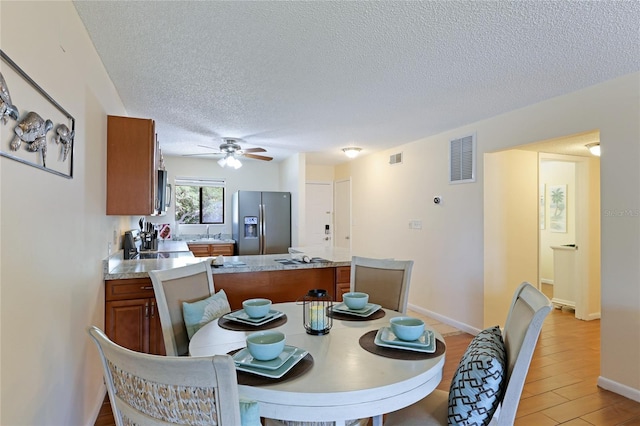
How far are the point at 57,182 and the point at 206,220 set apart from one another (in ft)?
16.6

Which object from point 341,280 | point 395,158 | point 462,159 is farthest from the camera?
point 395,158

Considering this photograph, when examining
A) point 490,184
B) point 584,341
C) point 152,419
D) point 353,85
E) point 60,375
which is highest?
point 353,85

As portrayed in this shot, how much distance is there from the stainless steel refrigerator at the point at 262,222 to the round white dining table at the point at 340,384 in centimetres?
445

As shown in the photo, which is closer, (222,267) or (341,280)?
(222,267)

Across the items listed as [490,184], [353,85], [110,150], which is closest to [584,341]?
[490,184]

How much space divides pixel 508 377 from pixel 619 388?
2.17m

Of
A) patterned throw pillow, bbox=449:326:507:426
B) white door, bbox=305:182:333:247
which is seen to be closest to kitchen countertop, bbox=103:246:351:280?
patterned throw pillow, bbox=449:326:507:426

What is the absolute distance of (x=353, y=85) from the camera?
109 inches

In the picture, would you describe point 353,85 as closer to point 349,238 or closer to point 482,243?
point 482,243

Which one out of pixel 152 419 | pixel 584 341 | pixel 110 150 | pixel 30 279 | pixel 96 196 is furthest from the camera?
pixel 584 341

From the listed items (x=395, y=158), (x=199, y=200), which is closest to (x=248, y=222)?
(x=199, y=200)

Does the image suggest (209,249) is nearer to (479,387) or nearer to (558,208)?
(479,387)

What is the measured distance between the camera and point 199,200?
6.43 meters

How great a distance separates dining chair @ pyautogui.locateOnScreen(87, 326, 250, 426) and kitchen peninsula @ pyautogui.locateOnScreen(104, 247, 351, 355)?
72.8 inches
